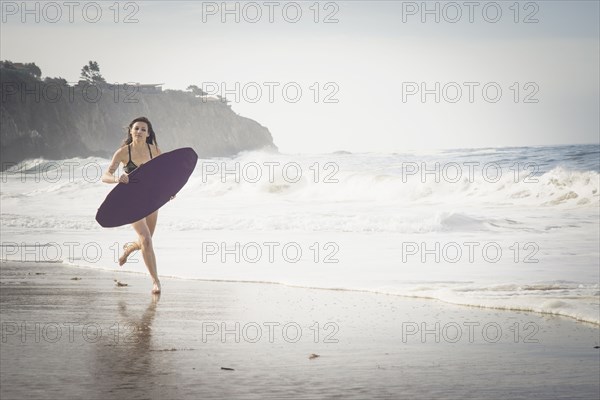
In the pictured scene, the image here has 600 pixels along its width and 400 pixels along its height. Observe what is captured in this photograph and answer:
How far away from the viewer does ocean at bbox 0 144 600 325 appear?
8.44 m

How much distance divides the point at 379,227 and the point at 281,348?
10.3 meters

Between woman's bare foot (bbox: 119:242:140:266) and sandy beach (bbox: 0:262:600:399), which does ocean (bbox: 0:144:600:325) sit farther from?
woman's bare foot (bbox: 119:242:140:266)

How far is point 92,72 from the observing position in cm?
8025

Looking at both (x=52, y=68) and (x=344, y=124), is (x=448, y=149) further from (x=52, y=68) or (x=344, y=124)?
(x=52, y=68)

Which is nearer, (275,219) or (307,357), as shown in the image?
(307,357)

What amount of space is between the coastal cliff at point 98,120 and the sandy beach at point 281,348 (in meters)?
49.4

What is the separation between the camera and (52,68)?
73.9 meters

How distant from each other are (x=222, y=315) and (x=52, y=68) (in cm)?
7193

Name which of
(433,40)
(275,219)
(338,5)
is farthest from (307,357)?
(338,5)

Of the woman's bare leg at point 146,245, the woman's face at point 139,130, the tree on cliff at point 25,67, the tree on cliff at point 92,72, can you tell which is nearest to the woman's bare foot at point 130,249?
the woman's bare leg at point 146,245

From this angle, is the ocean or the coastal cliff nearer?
the ocean

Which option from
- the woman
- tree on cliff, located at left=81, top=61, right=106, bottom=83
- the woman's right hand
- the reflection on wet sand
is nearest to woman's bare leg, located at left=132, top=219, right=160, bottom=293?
the woman

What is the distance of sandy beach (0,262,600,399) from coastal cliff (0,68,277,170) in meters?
49.4

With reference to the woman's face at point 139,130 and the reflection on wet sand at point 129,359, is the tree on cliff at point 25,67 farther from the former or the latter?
the reflection on wet sand at point 129,359
